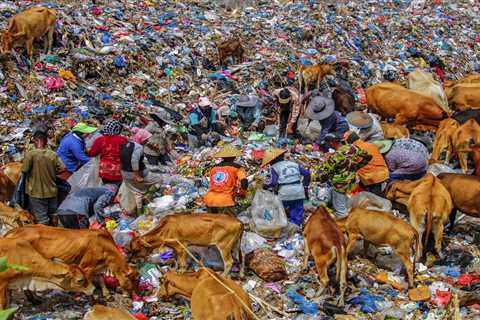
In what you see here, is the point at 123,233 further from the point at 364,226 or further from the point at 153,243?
the point at 364,226

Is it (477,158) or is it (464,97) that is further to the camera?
(464,97)

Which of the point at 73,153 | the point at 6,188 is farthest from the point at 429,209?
the point at 6,188

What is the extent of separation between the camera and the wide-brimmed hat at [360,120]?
33.1ft

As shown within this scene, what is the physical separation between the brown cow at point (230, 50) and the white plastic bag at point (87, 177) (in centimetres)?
619

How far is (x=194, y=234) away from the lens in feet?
21.3

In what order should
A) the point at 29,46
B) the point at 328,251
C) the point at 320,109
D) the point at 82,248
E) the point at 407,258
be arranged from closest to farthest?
the point at 82,248
the point at 328,251
the point at 407,258
the point at 320,109
the point at 29,46

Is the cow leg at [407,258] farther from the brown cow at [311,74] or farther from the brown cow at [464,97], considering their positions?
the brown cow at [464,97]

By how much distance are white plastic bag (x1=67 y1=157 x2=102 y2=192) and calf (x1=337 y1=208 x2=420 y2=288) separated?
11.6 ft

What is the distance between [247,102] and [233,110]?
39 cm

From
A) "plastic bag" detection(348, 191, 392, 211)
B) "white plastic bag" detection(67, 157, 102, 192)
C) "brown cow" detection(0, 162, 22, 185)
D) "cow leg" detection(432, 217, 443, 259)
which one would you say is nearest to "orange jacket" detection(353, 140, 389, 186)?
"plastic bag" detection(348, 191, 392, 211)

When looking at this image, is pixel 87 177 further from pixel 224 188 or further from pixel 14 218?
pixel 224 188

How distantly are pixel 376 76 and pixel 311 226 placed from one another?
8.75 meters

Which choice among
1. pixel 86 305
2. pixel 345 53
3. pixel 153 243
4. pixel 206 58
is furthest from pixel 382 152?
pixel 345 53

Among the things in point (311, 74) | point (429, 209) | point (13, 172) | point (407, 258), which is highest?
point (13, 172)
